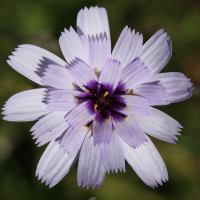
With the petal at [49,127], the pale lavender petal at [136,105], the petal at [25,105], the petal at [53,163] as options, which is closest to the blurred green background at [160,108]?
the petal at [53,163]

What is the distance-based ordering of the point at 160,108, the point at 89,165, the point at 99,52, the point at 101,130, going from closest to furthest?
the point at 99,52 → the point at 101,130 → the point at 89,165 → the point at 160,108

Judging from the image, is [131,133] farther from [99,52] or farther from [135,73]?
[99,52]

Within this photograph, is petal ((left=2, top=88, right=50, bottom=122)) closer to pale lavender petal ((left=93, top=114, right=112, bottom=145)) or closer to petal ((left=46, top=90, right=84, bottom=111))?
petal ((left=46, top=90, right=84, bottom=111))

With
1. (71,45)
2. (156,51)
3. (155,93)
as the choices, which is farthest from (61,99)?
(156,51)

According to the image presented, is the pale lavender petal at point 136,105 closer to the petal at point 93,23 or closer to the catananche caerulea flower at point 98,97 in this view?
the catananche caerulea flower at point 98,97

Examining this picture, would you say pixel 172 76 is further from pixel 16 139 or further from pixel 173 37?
pixel 16 139

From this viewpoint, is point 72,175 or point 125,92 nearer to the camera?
point 125,92

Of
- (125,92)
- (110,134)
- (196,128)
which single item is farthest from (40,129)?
(196,128)
